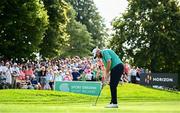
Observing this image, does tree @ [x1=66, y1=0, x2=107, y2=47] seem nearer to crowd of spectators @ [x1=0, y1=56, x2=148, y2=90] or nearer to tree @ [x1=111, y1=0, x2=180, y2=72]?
tree @ [x1=111, y1=0, x2=180, y2=72]

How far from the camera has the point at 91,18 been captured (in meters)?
117

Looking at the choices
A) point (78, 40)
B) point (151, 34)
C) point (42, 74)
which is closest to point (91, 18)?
point (78, 40)

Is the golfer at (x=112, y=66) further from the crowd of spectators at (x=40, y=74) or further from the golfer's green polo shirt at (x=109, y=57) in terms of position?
the crowd of spectators at (x=40, y=74)

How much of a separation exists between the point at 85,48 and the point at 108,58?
9317cm

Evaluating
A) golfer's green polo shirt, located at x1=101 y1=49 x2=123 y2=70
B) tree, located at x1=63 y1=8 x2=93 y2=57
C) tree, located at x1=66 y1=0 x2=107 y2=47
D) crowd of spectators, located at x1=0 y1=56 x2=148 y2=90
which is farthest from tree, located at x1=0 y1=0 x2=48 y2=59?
tree, located at x1=66 y1=0 x2=107 y2=47

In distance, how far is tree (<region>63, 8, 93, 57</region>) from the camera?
10794cm

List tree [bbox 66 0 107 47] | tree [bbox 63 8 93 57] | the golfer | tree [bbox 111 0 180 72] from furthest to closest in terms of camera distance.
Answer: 1. tree [bbox 66 0 107 47]
2. tree [bbox 63 8 93 57]
3. tree [bbox 111 0 180 72]
4. the golfer

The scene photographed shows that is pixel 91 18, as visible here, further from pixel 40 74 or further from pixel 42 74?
pixel 42 74

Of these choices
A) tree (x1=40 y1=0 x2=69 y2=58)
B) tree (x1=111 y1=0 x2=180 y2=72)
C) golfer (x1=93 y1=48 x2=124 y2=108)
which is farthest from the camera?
tree (x1=40 y1=0 x2=69 y2=58)

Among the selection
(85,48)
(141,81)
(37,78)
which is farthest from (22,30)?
(85,48)

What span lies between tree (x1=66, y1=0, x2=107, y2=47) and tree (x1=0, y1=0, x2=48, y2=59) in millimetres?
61090

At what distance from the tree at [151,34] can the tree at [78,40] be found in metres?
38.8

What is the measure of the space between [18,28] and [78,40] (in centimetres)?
5974

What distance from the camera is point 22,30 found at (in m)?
51.2
